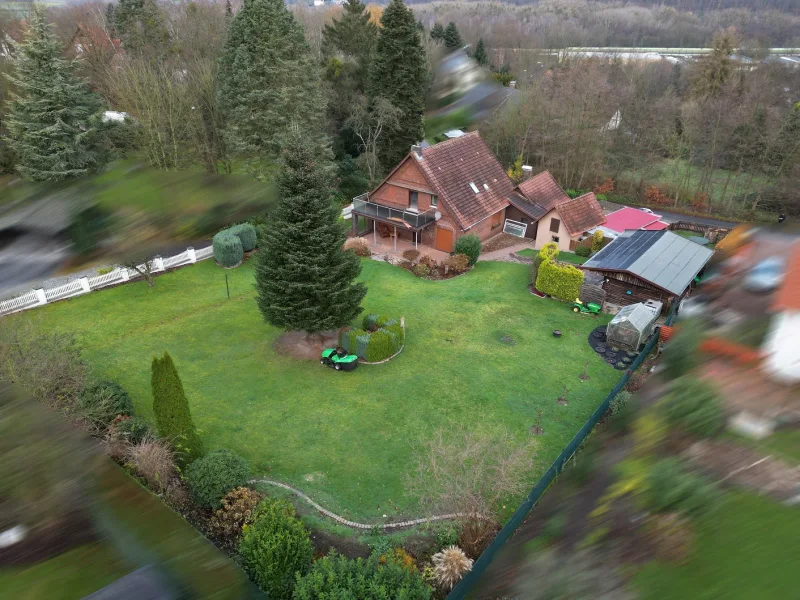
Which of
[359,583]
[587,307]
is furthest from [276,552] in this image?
[587,307]

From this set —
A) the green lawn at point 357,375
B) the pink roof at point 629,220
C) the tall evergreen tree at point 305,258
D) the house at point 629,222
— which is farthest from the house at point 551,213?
the tall evergreen tree at point 305,258

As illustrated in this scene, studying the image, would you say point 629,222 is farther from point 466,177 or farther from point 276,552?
point 276,552

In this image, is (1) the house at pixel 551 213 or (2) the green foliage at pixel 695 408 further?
(1) the house at pixel 551 213

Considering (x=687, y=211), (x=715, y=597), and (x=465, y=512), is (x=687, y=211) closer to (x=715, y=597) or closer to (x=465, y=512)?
(x=465, y=512)

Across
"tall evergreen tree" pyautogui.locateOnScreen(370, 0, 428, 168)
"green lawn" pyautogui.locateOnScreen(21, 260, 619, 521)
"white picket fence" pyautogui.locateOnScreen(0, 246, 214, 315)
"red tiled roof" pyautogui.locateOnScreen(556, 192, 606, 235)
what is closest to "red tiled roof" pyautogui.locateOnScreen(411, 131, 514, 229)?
"tall evergreen tree" pyautogui.locateOnScreen(370, 0, 428, 168)

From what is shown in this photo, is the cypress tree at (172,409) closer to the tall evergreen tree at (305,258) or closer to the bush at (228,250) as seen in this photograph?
the tall evergreen tree at (305,258)

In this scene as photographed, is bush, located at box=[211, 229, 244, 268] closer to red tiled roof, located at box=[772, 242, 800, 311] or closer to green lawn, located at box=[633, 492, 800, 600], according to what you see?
red tiled roof, located at box=[772, 242, 800, 311]

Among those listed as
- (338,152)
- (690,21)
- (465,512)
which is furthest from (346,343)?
(690,21)

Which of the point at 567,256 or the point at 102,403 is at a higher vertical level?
the point at 102,403
